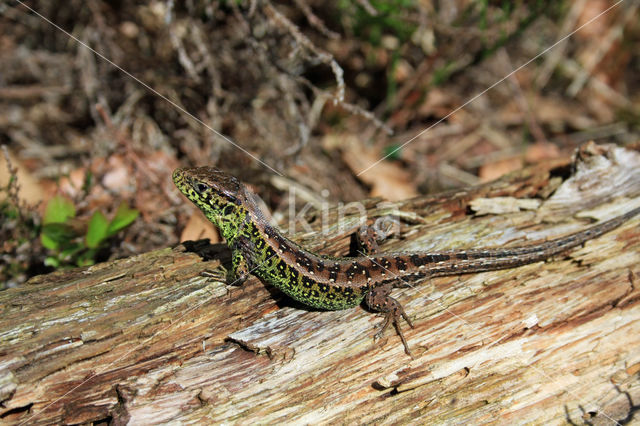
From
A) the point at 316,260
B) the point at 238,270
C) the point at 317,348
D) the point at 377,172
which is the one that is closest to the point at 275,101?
the point at 377,172

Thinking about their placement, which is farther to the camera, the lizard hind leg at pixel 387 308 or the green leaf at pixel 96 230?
the green leaf at pixel 96 230

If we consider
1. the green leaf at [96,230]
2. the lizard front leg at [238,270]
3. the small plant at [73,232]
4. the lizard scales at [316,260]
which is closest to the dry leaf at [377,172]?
the lizard scales at [316,260]

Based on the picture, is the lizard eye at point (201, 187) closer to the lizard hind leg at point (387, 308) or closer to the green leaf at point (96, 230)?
the green leaf at point (96, 230)

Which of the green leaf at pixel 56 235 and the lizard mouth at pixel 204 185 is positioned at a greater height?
the lizard mouth at pixel 204 185

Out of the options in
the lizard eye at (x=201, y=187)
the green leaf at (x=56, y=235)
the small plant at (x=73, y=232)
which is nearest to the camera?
the lizard eye at (x=201, y=187)

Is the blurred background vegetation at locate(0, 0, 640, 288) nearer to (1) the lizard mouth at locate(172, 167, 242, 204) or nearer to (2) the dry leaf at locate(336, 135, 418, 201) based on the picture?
(2) the dry leaf at locate(336, 135, 418, 201)

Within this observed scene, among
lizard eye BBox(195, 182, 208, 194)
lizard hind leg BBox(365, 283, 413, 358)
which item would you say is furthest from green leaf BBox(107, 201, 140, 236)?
lizard hind leg BBox(365, 283, 413, 358)
